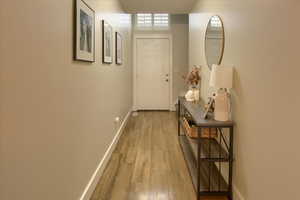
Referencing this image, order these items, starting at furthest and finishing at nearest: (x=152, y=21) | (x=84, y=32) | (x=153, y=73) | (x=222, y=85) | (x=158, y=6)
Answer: (x=153, y=73) < (x=152, y=21) < (x=158, y=6) < (x=222, y=85) < (x=84, y=32)

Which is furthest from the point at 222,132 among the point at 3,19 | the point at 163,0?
the point at 163,0

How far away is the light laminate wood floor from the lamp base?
0.75 meters

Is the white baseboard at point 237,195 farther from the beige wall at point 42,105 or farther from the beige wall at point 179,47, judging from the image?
the beige wall at point 179,47

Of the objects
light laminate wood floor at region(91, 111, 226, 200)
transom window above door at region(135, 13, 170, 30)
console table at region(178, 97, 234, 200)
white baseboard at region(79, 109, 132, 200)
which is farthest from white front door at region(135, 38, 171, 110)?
console table at region(178, 97, 234, 200)

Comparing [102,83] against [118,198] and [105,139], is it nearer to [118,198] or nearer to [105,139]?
[105,139]

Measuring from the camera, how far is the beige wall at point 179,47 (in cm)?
686

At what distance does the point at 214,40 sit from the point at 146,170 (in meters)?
1.77

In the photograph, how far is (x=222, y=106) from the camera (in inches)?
88.8

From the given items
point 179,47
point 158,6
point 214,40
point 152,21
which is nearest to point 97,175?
point 214,40

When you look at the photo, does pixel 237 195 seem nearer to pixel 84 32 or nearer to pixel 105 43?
pixel 84 32

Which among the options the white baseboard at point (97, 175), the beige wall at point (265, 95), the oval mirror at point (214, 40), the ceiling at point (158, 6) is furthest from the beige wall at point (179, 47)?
the beige wall at point (265, 95)

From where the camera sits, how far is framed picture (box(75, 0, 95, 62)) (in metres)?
1.91

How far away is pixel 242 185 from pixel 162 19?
5.69 metres

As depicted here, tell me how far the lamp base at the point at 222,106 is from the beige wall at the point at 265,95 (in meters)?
0.07
